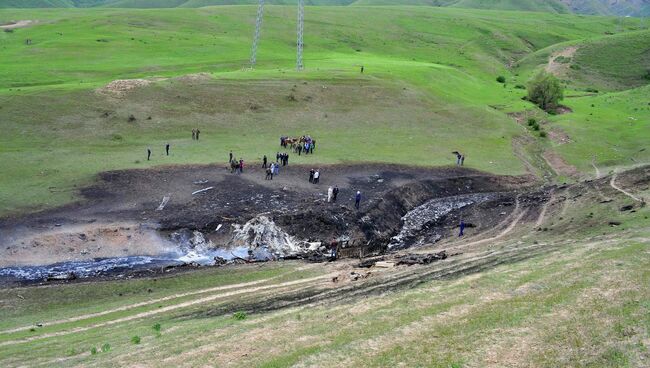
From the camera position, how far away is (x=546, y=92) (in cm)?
10856

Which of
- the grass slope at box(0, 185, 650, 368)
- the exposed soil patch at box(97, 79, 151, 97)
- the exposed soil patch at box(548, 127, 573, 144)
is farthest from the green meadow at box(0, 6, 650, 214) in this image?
the grass slope at box(0, 185, 650, 368)

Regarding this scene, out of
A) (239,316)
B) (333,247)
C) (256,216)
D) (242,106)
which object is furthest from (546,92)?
(239,316)

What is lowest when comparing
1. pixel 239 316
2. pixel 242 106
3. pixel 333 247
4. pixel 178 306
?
pixel 333 247

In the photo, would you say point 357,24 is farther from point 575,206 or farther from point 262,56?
point 575,206

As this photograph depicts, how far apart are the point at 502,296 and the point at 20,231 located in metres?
35.8

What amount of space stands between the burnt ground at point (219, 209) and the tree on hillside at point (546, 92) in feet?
147

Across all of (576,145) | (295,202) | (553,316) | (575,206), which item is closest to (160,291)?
(295,202)

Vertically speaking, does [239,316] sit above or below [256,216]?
above

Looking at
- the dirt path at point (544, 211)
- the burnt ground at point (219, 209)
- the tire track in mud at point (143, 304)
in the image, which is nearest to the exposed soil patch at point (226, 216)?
the burnt ground at point (219, 209)

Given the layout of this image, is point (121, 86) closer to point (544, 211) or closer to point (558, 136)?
point (544, 211)

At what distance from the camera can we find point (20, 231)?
1905 inches

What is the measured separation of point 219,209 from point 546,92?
73.3 m

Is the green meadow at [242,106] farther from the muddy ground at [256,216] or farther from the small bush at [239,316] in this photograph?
the small bush at [239,316]

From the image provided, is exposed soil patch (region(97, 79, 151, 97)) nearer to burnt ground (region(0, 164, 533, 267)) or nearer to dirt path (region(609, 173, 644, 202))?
burnt ground (region(0, 164, 533, 267))
